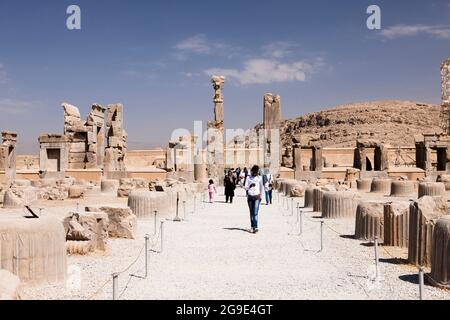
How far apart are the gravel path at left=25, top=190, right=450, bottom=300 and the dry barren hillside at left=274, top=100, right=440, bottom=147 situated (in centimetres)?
7087

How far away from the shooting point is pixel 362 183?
27.8 metres

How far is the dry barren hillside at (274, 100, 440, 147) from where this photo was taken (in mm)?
83562

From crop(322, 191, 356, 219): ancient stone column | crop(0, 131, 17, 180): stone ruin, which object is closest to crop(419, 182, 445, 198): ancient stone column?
crop(322, 191, 356, 219): ancient stone column

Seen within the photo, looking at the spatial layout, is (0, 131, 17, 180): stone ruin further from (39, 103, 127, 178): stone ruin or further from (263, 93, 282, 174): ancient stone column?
(263, 93, 282, 174): ancient stone column

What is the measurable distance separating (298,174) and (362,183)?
6.15 metres

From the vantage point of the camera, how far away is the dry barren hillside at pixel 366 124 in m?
83.6

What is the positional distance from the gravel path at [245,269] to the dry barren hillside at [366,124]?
7087 centimetres

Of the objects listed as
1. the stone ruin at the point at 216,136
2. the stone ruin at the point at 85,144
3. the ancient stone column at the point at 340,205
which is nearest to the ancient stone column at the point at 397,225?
the ancient stone column at the point at 340,205

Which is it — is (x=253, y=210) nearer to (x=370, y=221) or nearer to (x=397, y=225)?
(x=370, y=221)

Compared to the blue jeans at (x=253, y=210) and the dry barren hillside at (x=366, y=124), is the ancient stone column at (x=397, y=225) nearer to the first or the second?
the blue jeans at (x=253, y=210)

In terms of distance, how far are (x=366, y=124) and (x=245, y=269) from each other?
89.3 m

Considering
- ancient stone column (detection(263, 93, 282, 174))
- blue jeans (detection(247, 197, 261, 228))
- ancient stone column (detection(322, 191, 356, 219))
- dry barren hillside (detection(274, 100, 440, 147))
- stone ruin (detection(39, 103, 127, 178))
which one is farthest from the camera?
dry barren hillside (detection(274, 100, 440, 147))
